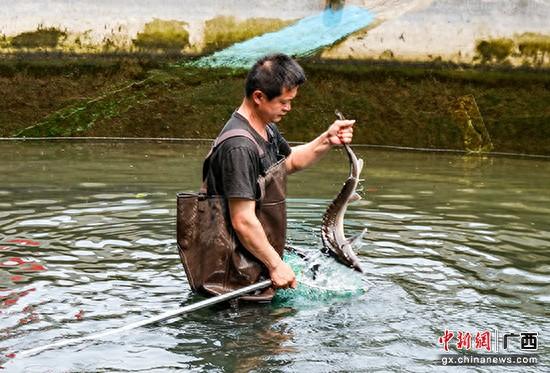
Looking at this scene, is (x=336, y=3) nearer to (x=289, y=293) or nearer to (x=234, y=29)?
(x=234, y=29)

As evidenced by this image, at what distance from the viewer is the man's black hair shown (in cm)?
586

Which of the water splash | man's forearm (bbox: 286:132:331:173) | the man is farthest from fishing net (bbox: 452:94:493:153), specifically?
the man

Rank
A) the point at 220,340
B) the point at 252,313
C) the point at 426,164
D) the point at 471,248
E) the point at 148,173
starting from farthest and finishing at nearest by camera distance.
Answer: the point at 426,164 < the point at 148,173 < the point at 471,248 < the point at 252,313 < the point at 220,340

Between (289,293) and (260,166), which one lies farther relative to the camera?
(289,293)

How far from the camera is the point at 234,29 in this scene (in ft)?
49.1

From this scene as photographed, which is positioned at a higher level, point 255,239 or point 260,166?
point 260,166

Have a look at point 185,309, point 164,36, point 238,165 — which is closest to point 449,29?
point 164,36

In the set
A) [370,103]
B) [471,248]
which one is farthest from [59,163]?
[471,248]

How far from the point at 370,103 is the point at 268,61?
344 inches

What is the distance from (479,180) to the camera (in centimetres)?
1153

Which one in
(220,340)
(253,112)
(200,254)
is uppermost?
(253,112)

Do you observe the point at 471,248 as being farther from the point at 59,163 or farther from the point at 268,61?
the point at 59,163

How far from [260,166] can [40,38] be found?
33.0 ft

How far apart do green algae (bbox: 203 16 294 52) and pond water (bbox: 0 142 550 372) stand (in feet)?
11.5
